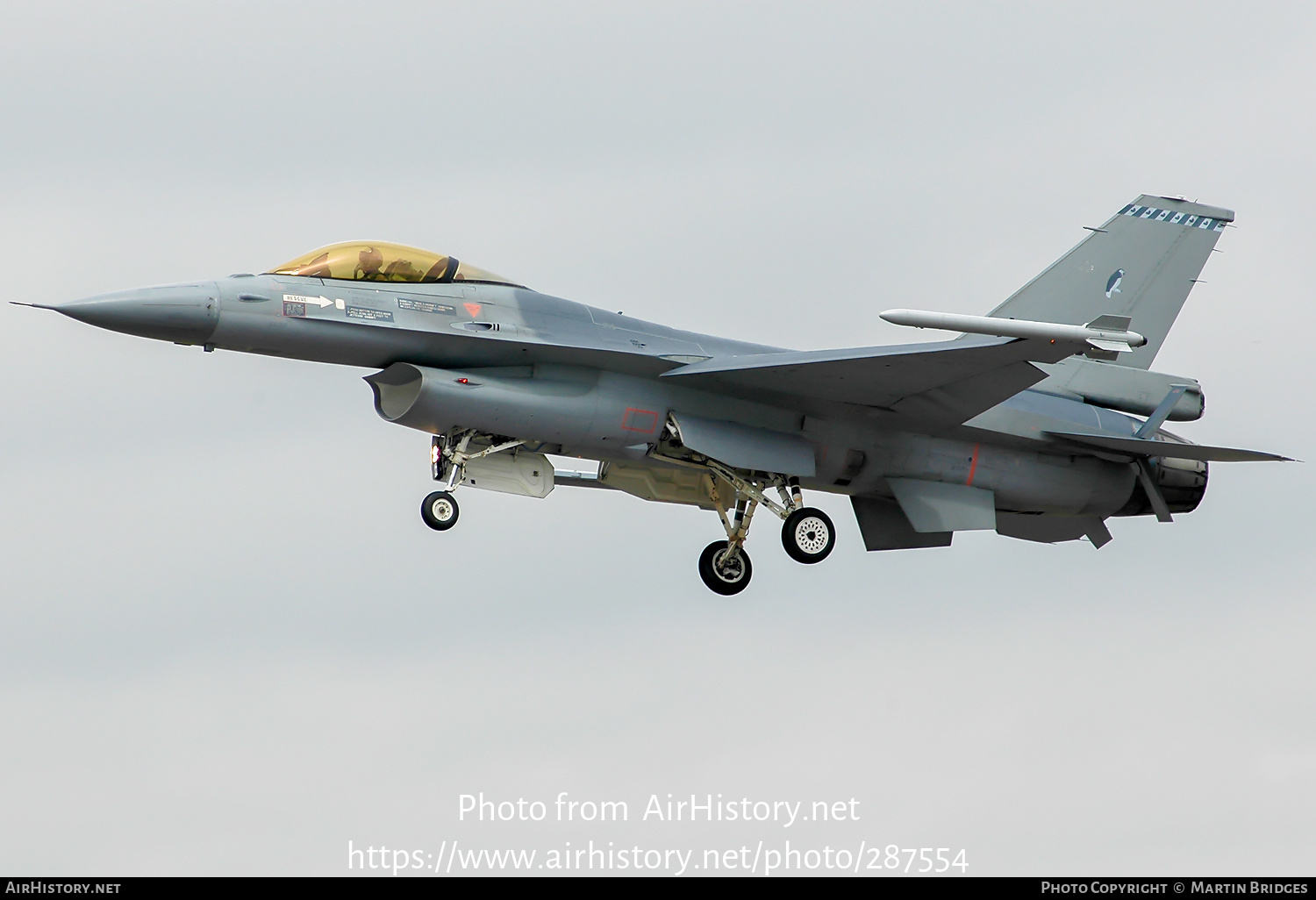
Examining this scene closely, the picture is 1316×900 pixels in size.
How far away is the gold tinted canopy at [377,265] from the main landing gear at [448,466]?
5.77 feet

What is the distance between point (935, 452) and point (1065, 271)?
145 inches

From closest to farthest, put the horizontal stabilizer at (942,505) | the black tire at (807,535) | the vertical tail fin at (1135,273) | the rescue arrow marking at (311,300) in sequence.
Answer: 1. the rescue arrow marking at (311,300)
2. the black tire at (807,535)
3. the horizontal stabilizer at (942,505)
4. the vertical tail fin at (1135,273)

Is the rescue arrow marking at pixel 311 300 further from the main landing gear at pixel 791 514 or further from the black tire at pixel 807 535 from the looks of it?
the black tire at pixel 807 535

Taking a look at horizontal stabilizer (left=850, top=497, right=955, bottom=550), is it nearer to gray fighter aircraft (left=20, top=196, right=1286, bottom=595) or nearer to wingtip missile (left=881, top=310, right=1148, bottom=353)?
gray fighter aircraft (left=20, top=196, right=1286, bottom=595)

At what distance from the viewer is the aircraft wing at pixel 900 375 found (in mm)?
18781

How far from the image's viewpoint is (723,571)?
21.7 metres

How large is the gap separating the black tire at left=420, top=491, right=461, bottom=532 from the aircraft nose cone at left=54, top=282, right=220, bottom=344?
2.86 meters

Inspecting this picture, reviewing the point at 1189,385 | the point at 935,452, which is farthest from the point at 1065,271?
the point at 935,452

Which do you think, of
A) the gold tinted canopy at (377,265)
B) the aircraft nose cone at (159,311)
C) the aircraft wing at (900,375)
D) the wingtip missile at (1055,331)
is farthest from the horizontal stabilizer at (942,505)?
the aircraft nose cone at (159,311)

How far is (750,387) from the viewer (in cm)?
2014

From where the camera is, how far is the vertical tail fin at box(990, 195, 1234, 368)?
23.2 m

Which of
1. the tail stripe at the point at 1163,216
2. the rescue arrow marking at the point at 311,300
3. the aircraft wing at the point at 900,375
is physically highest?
the tail stripe at the point at 1163,216

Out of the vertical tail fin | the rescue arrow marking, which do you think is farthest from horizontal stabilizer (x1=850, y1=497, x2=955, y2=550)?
the rescue arrow marking

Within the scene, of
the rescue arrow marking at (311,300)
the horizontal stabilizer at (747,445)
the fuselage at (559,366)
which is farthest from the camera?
the horizontal stabilizer at (747,445)
